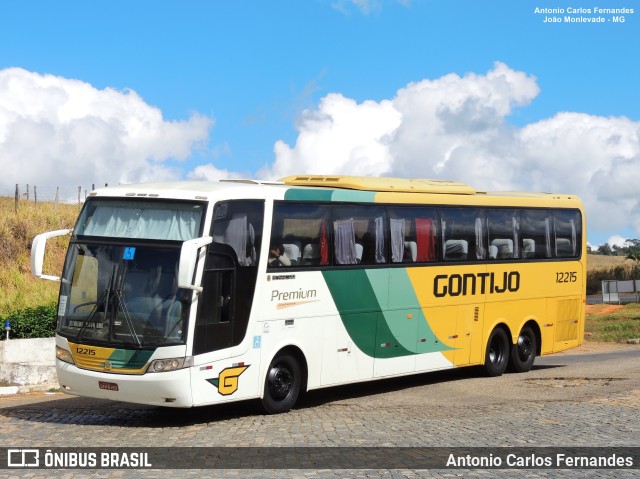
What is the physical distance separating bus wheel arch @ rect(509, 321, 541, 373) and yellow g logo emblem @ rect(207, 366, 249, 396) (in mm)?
9156

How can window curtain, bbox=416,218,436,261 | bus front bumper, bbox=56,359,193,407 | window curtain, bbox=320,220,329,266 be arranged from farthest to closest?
window curtain, bbox=416,218,436,261 < window curtain, bbox=320,220,329,266 < bus front bumper, bbox=56,359,193,407

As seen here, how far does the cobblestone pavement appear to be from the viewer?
42.3ft

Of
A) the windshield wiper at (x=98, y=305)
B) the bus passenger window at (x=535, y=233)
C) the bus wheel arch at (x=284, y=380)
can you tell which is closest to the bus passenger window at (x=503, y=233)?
the bus passenger window at (x=535, y=233)

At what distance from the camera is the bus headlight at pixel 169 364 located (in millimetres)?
14859

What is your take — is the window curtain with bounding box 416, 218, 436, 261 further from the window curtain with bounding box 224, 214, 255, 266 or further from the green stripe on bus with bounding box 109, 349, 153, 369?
the green stripe on bus with bounding box 109, 349, 153, 369

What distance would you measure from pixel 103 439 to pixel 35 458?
5.37 feet

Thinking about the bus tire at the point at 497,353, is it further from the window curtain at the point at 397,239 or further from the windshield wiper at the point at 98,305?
the windshield wiper at the point at 98,305

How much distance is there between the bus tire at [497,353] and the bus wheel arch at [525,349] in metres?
0.33

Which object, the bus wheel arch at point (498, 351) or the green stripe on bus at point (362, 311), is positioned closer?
the green stripe on bus at point (362, 311)

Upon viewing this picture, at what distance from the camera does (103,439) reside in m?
13.6

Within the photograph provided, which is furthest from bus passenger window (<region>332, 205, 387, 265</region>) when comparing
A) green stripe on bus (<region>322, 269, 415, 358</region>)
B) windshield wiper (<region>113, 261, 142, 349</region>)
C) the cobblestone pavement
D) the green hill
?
the green hill

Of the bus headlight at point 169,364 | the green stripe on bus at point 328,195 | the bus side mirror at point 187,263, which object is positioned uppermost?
the green stripe on bus at point 328,195

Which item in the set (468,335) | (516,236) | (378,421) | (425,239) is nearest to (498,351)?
(468,335)

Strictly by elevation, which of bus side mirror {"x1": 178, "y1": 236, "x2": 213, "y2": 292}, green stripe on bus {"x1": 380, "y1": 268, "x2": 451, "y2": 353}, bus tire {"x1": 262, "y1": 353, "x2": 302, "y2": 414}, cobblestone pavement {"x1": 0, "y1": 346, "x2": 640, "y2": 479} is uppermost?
bus side mirror {"x1": 178, "y1": 236, "x2": 213, "y2": 292}
